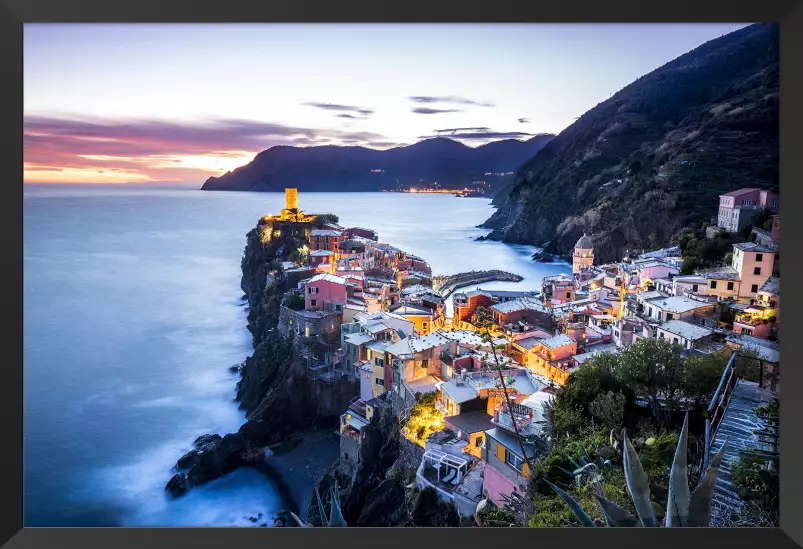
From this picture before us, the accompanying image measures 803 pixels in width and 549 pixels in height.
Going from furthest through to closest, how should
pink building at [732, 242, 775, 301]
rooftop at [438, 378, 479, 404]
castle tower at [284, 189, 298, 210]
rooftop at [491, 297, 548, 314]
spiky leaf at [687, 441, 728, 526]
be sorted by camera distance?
1. castle tower at [284, 189, 298, 210]
2. rooftop at [491, 297, 548, 314]
3. pink building at [732, 242, 775, 301]
4. rooftop at [438, 378, 479, 404]
5. spiky leaf at [687, 441, 728, 526]

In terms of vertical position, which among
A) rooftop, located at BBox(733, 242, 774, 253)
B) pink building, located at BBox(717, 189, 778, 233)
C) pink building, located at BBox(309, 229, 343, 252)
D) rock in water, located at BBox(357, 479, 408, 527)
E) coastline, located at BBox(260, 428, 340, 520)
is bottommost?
coastline, located at BBox(260, 428, 340, 520)

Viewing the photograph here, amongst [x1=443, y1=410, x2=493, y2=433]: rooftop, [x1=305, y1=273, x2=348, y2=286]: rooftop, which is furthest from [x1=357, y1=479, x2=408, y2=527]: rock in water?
[x1=305, y1=273, x2=348, y2=286]: rooftop

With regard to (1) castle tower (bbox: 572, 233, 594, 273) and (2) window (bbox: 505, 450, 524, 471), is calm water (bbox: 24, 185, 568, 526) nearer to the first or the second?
(1) castle tower (bbox: 572, 233, 594, 273)

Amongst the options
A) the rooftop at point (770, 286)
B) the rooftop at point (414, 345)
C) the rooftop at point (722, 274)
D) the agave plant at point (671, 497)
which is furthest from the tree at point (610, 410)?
the rooftop at point (722, 274)

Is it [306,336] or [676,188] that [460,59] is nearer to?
[306,336]

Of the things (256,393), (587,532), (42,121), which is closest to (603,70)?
(587,532)

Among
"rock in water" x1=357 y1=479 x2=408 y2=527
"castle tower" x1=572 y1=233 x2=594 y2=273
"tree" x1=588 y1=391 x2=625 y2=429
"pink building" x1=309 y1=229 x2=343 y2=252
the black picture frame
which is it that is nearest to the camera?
the black picture frame

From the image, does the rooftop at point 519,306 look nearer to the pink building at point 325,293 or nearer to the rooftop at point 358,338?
the rooftop at point 358,338
